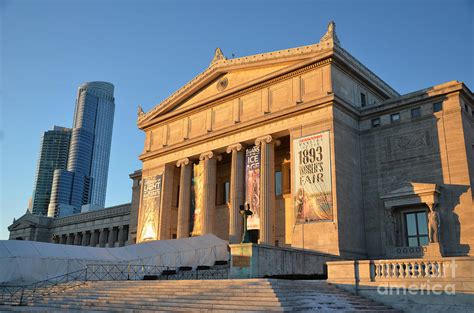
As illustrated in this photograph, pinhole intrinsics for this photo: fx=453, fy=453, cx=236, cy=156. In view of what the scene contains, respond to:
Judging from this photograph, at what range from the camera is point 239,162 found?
40.8 m

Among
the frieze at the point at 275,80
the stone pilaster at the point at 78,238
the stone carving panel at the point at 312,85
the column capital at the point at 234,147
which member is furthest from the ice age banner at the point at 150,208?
the stone pilaster at the point at 78,238

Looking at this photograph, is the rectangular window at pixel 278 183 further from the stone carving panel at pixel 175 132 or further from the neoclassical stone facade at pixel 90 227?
the neoclassical stone facade at pixel 90 227

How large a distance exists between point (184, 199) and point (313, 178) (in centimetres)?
1566

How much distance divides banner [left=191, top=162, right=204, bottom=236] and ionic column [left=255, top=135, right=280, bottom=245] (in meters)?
8.00

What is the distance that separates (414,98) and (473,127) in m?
4.88

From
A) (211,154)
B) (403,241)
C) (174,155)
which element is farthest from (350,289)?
(174,155)

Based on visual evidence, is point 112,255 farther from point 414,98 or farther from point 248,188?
point 414,98

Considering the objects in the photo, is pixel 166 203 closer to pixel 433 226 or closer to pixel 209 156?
pixel 209 156

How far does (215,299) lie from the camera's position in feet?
59.8

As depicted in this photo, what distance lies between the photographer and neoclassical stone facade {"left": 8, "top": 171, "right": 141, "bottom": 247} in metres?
60.7

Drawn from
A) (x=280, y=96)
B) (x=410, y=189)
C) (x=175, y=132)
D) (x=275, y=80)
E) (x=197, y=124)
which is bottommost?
(x=410, y=189)

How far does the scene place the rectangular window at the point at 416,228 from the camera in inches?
1248

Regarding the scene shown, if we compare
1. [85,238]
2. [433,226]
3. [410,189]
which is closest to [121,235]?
[85,238]

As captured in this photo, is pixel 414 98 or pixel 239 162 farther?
pixel 239 162
